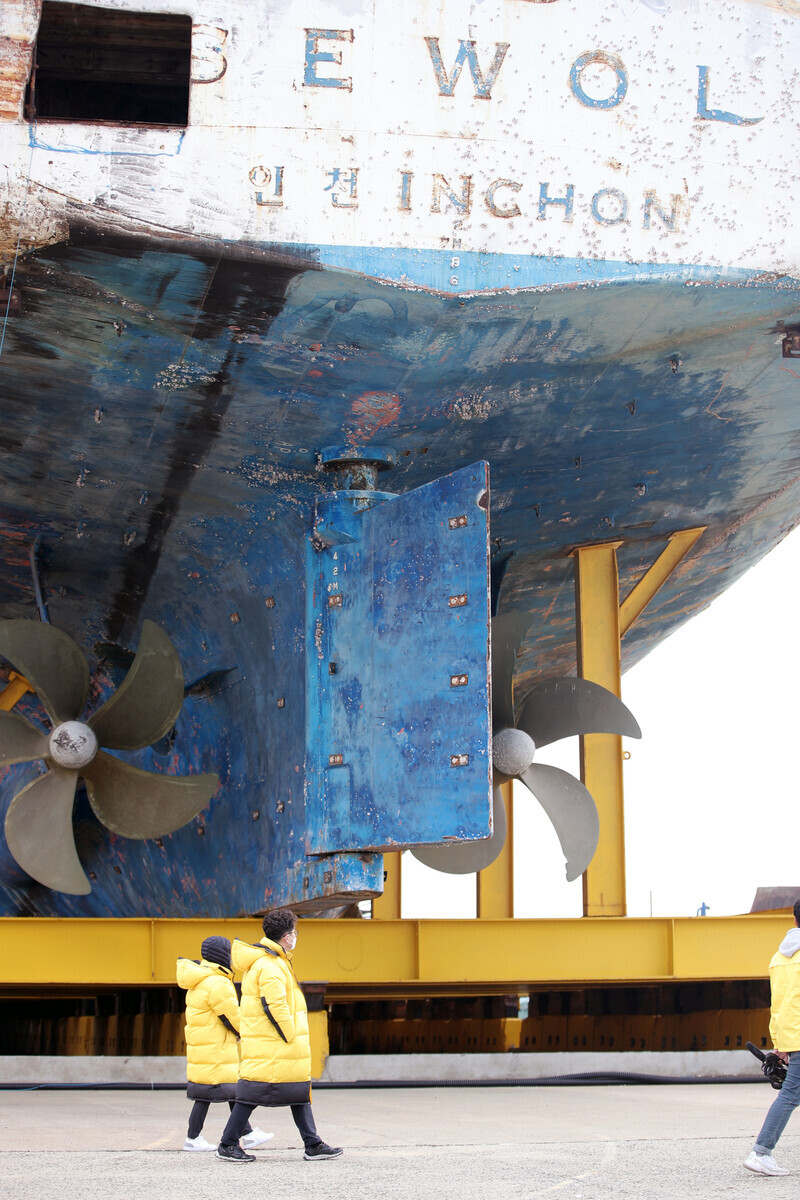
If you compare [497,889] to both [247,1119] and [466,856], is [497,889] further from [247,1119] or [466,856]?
[247,1119]

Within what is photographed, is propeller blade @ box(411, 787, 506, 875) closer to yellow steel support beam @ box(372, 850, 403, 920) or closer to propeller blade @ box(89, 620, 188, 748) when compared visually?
propeller blade @ box(89, 620, 188, 748)

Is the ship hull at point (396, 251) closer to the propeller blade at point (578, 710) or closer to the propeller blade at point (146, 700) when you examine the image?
the propeller blade at point (146, 700)

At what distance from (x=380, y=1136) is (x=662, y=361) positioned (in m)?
5.28

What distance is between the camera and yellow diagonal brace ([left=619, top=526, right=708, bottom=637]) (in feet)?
42.3

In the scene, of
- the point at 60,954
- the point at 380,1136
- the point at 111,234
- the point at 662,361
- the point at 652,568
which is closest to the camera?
the point at 380,1136

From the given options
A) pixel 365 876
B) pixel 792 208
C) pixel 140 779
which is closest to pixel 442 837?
pixel 365 876

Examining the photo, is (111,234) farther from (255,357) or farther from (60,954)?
(60,954)

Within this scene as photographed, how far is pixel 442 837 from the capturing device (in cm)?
876

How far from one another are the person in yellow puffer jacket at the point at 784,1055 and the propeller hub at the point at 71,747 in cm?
686

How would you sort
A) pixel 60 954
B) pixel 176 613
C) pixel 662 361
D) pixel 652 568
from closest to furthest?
pixel 662 361
pixel 60 954
pixel 176 613
pixel 652 568

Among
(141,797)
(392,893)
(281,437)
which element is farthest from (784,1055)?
(392,893)

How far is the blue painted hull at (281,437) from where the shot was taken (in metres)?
8.27

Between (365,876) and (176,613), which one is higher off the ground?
(176,613)

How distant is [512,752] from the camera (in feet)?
36.3
